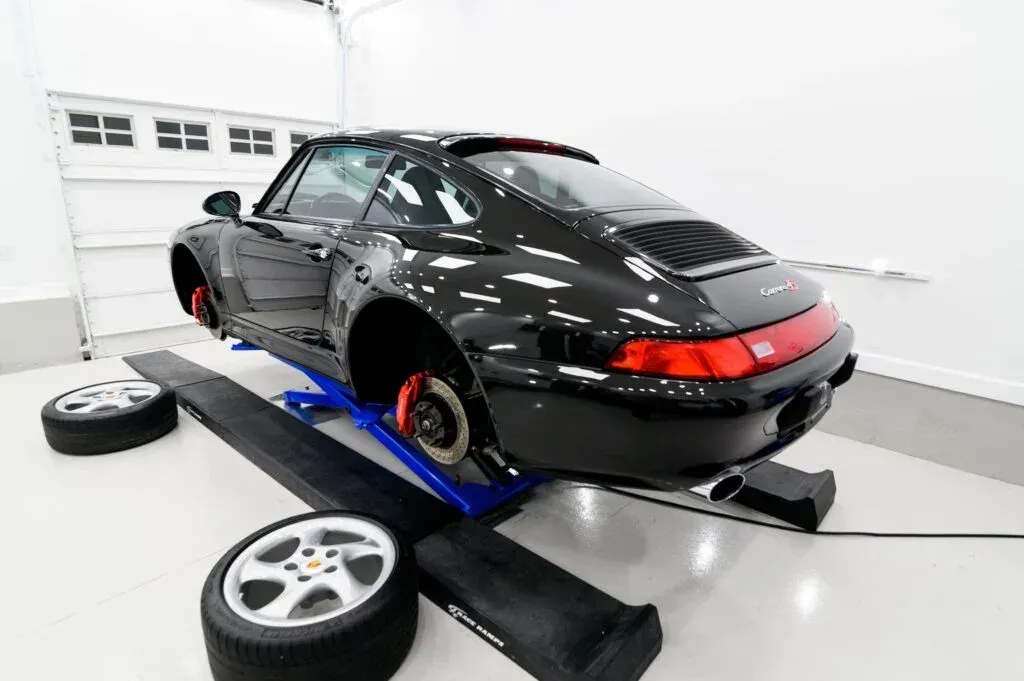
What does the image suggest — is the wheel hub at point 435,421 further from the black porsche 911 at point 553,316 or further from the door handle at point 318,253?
the door handle at point 318,253

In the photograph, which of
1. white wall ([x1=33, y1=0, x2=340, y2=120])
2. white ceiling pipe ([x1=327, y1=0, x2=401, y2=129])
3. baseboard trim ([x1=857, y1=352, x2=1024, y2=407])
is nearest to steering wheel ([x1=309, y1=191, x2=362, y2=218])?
baseboard trim ([x1=857, y1=352, x2=1024, y2=407])

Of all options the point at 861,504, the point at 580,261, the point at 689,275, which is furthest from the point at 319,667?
the point at 861,504

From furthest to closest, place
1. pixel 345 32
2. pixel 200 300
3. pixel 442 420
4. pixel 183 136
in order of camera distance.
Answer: pixel 345 32 < pixel 183 136 < pixel 200 300 < pixel 442 420

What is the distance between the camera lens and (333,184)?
7.82 ft

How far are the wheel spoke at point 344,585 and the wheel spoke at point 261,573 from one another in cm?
14

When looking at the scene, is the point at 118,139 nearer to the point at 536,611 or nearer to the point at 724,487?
the point at 536,611

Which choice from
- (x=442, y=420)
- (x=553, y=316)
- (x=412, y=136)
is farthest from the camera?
(x=412, y=136)

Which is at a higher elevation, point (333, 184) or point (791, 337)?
point (333, 184)

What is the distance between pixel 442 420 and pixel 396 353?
477 millimetres

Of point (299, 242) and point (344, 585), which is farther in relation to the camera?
point (299, 242)

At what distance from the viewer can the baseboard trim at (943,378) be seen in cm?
252

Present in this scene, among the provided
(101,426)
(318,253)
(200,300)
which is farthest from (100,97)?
(318,253)

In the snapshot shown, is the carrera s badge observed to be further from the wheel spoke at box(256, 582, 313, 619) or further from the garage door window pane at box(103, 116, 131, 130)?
the garage door window pane at box(103, 116, 131, 130)

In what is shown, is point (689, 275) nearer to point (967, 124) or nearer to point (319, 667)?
point (319, 667)
